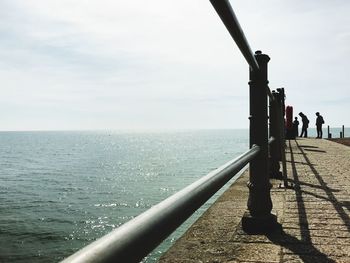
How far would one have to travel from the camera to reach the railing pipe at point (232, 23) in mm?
1349

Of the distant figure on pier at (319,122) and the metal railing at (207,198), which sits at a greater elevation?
the distant figure on pier at (319,122)

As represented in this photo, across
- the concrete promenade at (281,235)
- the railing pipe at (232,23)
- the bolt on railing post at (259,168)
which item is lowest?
the concrete promenade at (281,235)

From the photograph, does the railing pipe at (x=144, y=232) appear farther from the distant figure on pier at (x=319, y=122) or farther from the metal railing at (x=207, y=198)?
the distant figure on pier at (x=319, y=122)

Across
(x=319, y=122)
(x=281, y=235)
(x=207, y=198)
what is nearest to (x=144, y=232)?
(x=207, y=198)

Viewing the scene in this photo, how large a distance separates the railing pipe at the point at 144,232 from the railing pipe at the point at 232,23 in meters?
0.60

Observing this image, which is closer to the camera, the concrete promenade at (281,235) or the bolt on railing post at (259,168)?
the concrete promenade at (281,235)

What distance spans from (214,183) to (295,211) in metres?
3.12

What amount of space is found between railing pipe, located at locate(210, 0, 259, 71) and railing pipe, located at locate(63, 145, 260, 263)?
0.60 metres

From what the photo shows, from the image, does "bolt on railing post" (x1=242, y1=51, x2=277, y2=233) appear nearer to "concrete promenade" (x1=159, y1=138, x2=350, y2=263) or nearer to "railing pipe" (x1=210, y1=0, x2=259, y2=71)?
"concrete promenade" (x1=159, y1=138, x2=350, y2=263)

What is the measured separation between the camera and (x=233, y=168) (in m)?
1.69

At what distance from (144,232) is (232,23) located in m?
1.19

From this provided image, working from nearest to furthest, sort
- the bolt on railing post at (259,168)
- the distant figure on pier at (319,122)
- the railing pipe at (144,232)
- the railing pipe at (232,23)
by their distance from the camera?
the railing pipe at (144,232) → the railing pipe at (232,23) → the bolt on railing post at (259,168) → the distant figure on pier at (319,122)

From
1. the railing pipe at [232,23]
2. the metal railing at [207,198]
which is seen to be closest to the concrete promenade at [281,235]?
the metal railing at [207,198]

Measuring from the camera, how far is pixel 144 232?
73cm
